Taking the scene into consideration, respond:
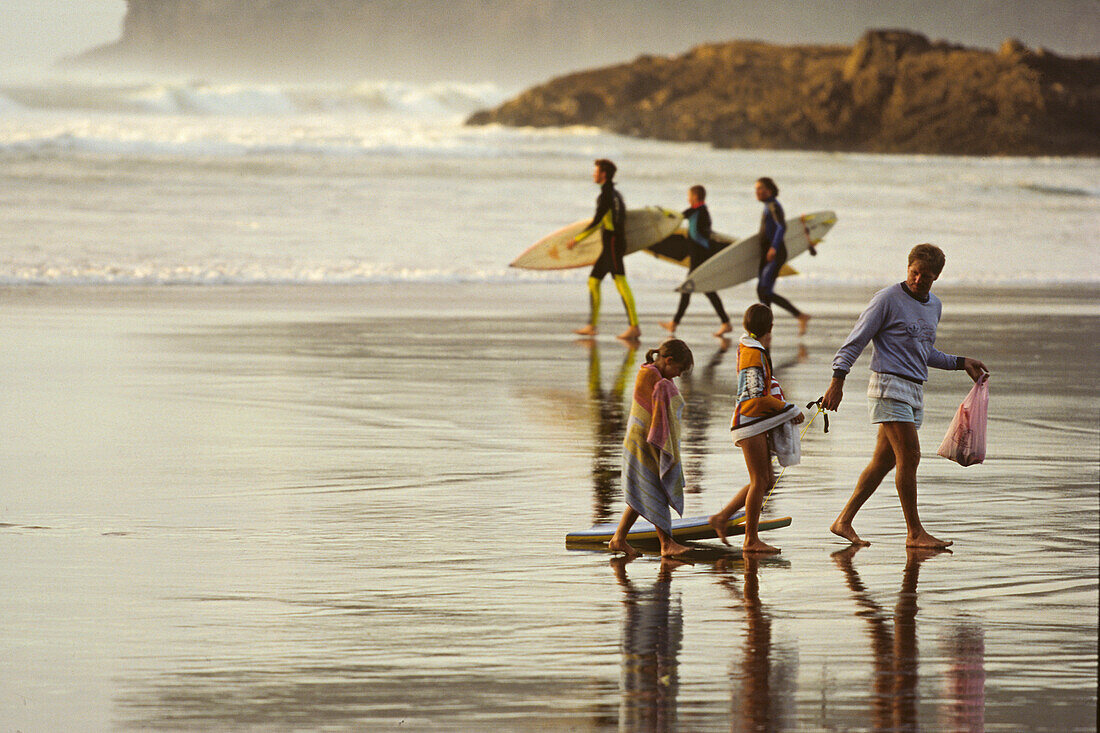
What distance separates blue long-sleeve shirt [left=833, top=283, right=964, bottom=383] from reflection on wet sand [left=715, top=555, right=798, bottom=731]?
1.50 metres

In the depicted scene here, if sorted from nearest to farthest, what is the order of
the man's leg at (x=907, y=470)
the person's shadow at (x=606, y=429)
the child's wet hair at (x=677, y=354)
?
the child's wet hair at (x=677, y=354), the man's leg at (x=907, y=470), the person's shadow at (x=606, y=429)

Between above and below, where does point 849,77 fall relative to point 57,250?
above

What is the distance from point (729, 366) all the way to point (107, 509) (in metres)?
8.29

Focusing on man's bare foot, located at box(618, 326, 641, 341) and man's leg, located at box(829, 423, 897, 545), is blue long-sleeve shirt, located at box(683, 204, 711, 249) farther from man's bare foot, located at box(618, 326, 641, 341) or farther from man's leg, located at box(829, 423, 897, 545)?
man's leg, located at box(829, 423, 897, 545)

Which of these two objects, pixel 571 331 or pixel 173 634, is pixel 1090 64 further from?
pixel 173 634

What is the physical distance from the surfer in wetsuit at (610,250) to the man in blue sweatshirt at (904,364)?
32.9ft

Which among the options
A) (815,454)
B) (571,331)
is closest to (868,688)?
(815,454)

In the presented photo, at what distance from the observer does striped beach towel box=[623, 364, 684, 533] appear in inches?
282

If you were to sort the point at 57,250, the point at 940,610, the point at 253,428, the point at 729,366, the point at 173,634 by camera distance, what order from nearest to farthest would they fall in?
the point at 173,634 < the point at 940,610 < the point at 253,428 < the point at 729,366 < the point at 57,250

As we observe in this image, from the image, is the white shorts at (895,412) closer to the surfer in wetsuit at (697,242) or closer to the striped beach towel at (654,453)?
the striped beach towel at (654,453)

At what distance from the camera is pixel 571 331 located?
1878 cm

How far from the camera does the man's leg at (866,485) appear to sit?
7582 millimetres

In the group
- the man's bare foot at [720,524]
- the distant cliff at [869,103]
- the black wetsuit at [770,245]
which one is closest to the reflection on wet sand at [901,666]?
the man's bare foot at [720,524]

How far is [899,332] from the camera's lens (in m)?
7.45
